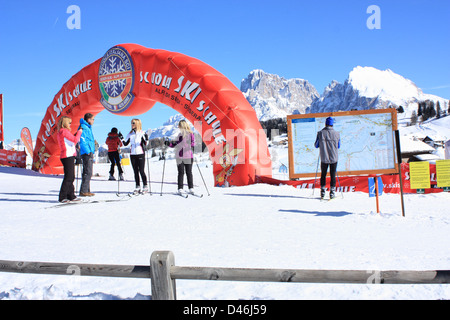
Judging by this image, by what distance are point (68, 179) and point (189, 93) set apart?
472 cm

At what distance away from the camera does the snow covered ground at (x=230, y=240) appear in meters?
2.90

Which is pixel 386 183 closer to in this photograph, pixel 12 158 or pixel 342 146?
pixel 342 146

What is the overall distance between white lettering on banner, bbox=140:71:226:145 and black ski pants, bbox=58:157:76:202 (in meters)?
4.11

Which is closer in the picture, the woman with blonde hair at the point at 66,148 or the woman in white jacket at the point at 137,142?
the woman with blonde hair at the point at 66,148

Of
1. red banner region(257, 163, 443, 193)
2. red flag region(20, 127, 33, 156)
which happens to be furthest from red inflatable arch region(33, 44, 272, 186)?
red flag region(20, 127, 33, 156)

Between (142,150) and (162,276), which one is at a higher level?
(142,150)

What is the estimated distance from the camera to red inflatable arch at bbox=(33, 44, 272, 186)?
378 inches

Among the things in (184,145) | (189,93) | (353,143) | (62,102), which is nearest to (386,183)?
(353,143)

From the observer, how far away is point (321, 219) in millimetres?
5469

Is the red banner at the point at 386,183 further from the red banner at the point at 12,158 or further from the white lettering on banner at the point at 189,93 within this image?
the red banner at the point at 12,158

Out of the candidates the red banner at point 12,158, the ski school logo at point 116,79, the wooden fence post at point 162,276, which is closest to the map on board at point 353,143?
the ski school logo at point 116,79

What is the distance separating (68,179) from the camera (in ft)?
22.4

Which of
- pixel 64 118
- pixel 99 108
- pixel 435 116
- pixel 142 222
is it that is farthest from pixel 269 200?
pixel 435 116
